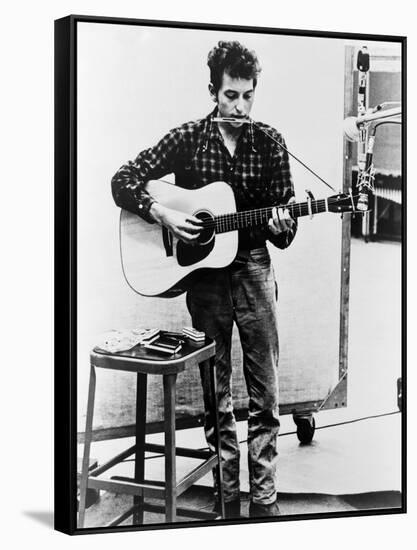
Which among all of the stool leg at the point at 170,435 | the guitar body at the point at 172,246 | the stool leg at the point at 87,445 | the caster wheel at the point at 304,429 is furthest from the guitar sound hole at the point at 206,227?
the caster wheel at the point at 304,429

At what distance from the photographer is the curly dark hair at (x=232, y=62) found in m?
5.66

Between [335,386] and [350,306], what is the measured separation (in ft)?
1.29

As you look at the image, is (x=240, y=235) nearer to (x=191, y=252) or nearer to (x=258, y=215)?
(x=258, y=215)

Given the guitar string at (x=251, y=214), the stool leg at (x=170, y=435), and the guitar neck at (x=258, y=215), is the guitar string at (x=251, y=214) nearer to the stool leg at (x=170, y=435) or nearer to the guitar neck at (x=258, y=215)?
the guitar neck at (x=258, y=215)

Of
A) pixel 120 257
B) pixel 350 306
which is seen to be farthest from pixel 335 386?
pixel 120 257

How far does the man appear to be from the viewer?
5605 mm

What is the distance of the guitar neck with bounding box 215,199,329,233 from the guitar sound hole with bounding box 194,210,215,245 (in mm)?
28

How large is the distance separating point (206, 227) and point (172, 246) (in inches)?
7.1

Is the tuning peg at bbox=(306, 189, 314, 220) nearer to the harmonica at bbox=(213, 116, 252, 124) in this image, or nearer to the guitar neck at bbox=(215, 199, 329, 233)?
the guitar neck at bbox=(215, 199, 329, 233)

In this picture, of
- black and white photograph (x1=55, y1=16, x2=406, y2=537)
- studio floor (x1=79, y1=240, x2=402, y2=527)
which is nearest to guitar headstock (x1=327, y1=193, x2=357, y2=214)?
black and white photograph (x1=55, y1=16, x2=406, y2=537)

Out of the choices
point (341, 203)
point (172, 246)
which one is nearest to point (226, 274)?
point (172, 246)

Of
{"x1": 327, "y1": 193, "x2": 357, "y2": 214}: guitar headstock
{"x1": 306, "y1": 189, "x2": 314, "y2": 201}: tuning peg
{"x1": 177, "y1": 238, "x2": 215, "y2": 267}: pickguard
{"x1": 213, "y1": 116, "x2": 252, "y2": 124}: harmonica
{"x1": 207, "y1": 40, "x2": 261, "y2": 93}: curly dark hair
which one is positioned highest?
{"x1": 207, "y1": 40, "x2": 261, "y2": 93}: curly dark hair

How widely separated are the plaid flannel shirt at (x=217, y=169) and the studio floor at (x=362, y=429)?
53 cm

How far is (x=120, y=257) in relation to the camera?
552cm
